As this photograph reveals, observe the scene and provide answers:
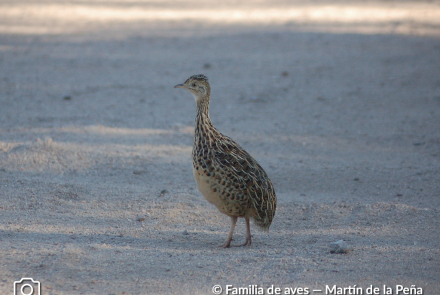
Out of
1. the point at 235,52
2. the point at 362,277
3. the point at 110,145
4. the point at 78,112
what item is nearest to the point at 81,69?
the point at 78,112

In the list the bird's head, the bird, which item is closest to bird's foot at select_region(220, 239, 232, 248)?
the bird

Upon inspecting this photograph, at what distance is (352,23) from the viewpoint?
19.8 metres

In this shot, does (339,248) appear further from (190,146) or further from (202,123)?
(190,146)

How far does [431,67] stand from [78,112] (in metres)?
8.88

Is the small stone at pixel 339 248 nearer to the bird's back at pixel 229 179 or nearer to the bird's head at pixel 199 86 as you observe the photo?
the bird's back at pixel 229 179

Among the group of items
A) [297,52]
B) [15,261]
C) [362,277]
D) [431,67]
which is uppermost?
[297,52]

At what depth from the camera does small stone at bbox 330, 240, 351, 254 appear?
210 inches

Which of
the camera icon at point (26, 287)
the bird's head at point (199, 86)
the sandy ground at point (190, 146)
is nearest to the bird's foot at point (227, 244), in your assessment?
the sandy ground at point (190, 146)

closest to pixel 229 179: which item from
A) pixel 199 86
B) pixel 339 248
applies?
pixel 199 86

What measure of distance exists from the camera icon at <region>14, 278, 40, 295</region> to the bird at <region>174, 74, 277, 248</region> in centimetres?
189

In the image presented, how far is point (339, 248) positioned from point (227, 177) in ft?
4.31

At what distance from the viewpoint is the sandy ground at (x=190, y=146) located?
16.3 ft

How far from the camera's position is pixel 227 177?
5527mm

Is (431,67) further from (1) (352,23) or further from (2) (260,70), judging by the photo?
(1) (352,23)
